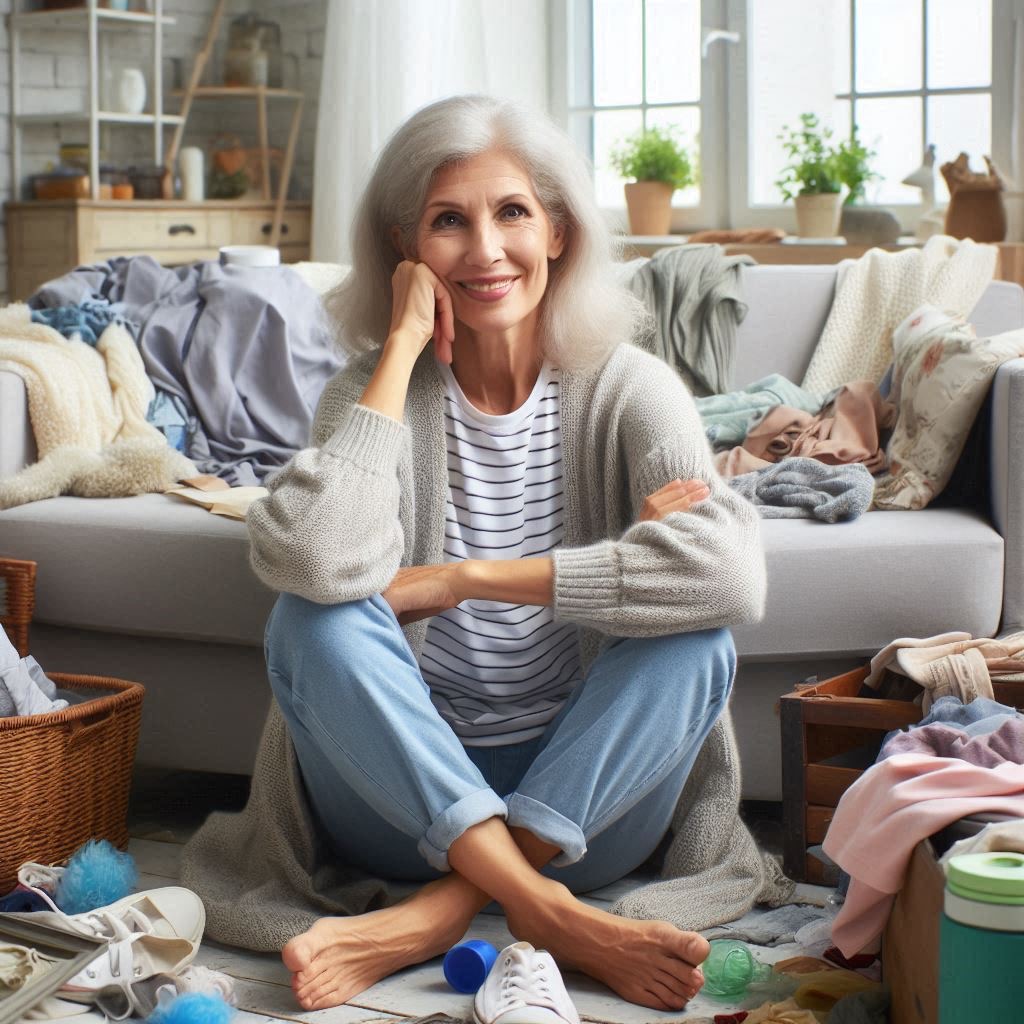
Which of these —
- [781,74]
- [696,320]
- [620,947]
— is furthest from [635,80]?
[620,947]

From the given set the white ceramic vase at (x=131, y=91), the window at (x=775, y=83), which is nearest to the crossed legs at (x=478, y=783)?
the window at (x=775, y=83)

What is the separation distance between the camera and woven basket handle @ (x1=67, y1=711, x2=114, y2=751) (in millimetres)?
1943

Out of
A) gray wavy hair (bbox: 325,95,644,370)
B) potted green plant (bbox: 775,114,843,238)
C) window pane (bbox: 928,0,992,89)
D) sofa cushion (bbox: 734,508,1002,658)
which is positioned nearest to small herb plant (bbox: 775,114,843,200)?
potted green plant (bbox: 775,114,843,238)

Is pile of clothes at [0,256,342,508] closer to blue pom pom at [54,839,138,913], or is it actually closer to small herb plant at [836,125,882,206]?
blue pom pom at [54,839,138,913]

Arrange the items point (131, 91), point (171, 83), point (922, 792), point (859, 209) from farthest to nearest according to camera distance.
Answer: point (171, 83) → point (131, 91) → point (859, 209) → point (922, 792)

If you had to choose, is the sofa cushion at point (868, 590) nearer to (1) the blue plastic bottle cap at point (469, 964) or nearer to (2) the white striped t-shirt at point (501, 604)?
(2) the white striped t-shirt at point (501, 604)

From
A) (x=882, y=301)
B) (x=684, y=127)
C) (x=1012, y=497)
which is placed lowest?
(x=1012, y=497)

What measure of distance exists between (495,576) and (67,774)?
681 mm

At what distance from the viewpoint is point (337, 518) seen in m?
1.63

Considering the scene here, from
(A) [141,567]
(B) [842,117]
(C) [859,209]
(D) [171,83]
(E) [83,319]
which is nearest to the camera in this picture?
(A) [141,567]

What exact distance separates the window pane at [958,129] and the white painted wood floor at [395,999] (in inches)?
119

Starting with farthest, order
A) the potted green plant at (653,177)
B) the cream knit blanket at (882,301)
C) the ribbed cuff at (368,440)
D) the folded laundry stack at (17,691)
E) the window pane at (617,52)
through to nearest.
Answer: the window pane at (617,52)
the potted green plant at (653,177)
the cream knit blanket at (882,301)
the folded laundry stack at (17,691)
the ribbed cuff at (368,440)

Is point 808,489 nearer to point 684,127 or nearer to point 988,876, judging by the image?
point 988,876

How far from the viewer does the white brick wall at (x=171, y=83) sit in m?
4.87
